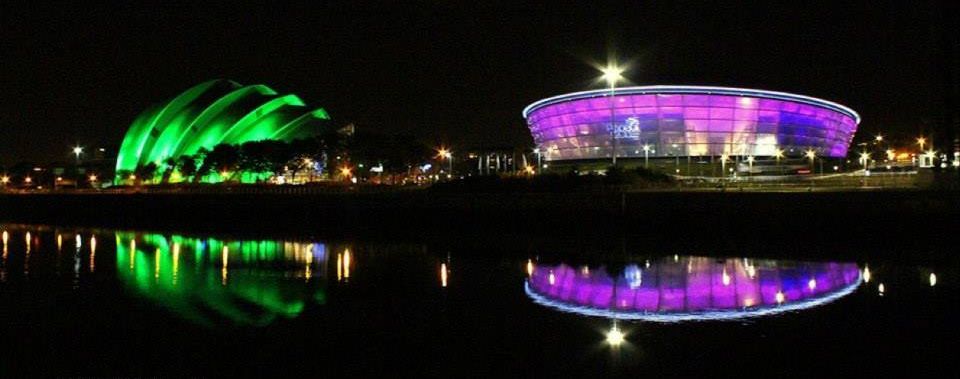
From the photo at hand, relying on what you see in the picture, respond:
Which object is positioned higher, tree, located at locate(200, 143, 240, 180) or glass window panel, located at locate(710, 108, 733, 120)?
glass window panel, located at locate(710, 108, 733, 120)

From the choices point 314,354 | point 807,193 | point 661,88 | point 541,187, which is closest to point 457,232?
point 541,187

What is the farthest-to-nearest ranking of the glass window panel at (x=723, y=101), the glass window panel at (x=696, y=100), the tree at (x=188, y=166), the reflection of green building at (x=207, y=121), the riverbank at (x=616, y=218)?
the reflection of green building at (x=207, y=121), the tree at (x=188, y=166), the glass window panel at (x=723, y=101), the glass window panel at (x=696, y=100), the riverbank at (x=616, y=218)

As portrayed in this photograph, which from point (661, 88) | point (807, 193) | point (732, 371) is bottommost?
point (732, 371)

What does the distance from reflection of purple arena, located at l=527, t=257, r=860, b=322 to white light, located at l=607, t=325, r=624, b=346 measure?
1379 millimetres

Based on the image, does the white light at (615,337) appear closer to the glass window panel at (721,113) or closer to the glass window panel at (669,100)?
the glass window panel at (669,100)

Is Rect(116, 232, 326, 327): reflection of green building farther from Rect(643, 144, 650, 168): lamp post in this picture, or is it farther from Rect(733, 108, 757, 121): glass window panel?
Rect(733, 108, 757, 121): glass window panel

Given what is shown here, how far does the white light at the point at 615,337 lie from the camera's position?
1430cm

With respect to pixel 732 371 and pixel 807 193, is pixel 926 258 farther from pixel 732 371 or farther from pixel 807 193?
pixel 732 371

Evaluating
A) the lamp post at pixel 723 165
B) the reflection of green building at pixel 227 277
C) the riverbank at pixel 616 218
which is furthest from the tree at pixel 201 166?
the lamp post at pixel 723 165

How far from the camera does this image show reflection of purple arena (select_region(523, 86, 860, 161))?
256ft

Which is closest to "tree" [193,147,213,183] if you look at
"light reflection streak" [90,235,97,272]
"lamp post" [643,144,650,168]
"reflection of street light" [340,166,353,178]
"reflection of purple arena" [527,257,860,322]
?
"reflection of street light" [340,166,353,178]

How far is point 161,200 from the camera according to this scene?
56750 millimetres

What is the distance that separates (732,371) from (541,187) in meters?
29.4

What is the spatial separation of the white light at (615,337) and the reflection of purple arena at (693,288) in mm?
1379
